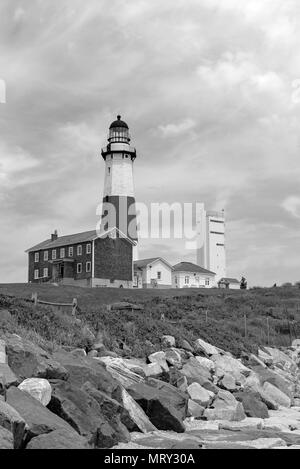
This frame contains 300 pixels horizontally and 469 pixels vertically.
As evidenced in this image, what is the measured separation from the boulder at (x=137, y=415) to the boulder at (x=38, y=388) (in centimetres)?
139

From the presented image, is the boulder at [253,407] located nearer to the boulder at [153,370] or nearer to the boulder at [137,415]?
the boulder at [153,370]

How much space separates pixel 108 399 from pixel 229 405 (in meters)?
3.40

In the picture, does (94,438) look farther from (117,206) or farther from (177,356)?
(117,206)

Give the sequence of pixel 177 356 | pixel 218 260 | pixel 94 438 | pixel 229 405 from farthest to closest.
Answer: pixel 218 260
pixel 177 356
pixel 229 405
pixel 94 438

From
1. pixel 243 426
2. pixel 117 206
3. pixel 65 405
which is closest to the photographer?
pixel 65 405

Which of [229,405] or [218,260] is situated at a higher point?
[218,260]

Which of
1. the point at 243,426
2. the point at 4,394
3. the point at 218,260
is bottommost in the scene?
the point at 243,426

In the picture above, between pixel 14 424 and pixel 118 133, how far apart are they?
2191 inches

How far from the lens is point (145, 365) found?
13.1 meters

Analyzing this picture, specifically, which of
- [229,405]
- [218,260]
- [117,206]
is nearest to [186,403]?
[229,405]

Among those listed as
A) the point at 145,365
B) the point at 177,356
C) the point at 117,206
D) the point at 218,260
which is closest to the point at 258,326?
the point at 177,356

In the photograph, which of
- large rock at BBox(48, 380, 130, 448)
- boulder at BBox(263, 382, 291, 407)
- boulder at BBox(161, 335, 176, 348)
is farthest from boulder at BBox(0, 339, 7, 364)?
boulder at BBox(161, 335, 176, 348)

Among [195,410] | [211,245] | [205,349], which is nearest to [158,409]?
[195,410]

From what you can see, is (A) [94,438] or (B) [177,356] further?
(B) [177,356]
